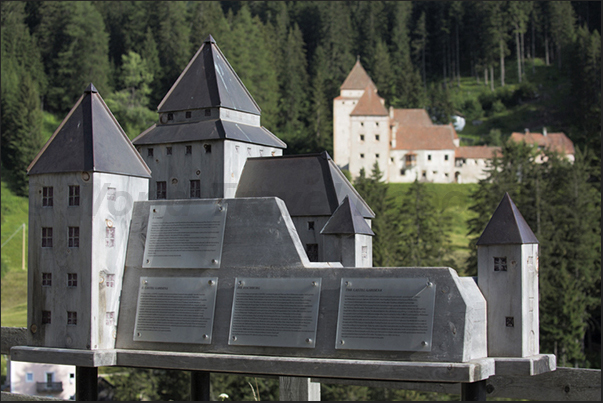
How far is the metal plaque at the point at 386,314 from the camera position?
14656 mm

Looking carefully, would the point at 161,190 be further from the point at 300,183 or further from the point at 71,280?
the point at 71,280

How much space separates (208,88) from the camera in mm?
20406

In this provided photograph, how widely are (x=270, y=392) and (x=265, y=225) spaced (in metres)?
31.7

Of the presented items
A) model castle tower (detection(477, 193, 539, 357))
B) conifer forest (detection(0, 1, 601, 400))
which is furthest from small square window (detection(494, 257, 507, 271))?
conifer forest (detection(0, 1, 601, 400))

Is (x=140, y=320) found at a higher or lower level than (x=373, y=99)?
lower

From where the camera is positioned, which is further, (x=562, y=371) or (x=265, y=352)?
(x=265, y=352)

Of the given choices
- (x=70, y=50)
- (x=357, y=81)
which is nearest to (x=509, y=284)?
(x=357, y=81)

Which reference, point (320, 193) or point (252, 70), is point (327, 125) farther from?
point (320, 193)

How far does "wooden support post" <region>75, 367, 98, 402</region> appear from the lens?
1698 centimetres

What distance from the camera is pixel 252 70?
10312 centimetres

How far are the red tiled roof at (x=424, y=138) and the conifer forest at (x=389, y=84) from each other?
24.8ft

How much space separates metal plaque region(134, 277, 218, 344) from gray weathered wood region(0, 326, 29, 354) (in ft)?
11.5

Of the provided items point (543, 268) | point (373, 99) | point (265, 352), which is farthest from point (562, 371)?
point (373, 99)

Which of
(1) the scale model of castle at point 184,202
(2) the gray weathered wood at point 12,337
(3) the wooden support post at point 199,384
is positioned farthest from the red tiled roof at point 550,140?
(2) the gray weathered wood at point 12,337
